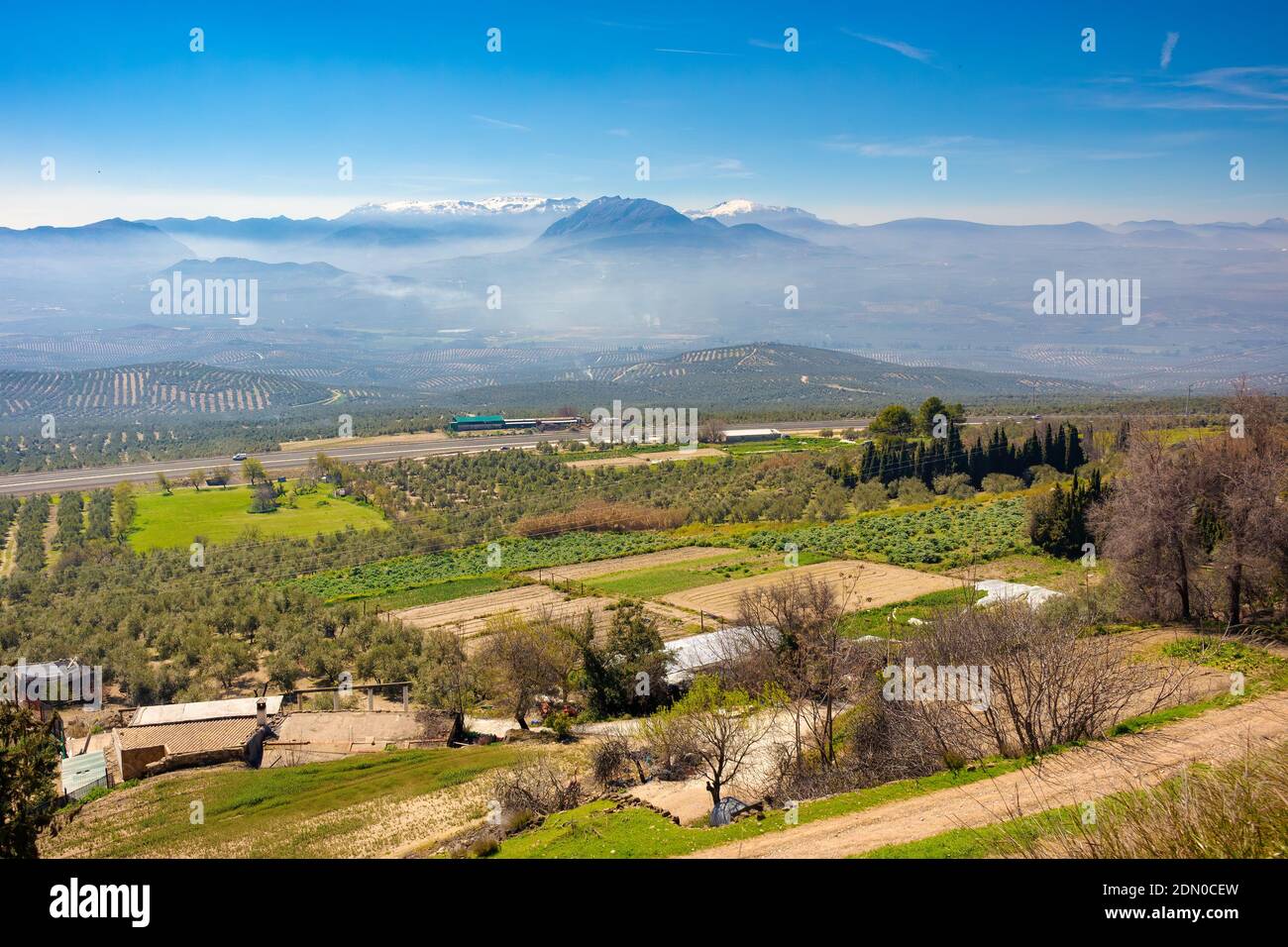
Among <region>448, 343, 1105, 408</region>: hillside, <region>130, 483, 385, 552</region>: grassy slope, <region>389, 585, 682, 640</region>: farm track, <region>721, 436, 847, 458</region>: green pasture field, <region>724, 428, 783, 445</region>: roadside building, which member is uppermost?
<region>448, 343, 1105, 408</region>: hillside

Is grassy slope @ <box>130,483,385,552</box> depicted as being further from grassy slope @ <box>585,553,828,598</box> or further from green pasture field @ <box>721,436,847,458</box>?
green pasture field @ <box>721,436,847,458</box>

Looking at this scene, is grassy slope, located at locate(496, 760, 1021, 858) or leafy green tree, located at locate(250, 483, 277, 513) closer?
grassy slope, located at locate(496, 760, 1021, 858)

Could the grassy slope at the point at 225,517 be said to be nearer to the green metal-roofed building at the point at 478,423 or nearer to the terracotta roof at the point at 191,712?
the green metal-roofed building at the point at 478,423

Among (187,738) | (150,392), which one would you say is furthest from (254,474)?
(150,392)

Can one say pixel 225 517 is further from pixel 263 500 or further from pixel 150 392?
pixel 150 392

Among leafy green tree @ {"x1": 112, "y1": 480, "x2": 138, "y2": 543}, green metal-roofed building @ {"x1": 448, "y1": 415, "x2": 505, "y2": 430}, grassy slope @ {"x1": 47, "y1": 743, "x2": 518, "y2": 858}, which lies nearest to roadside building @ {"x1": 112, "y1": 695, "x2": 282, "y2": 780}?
grassy slope @ {"x1": 47, "y1": 743, "x2": 518, "y2": 858}

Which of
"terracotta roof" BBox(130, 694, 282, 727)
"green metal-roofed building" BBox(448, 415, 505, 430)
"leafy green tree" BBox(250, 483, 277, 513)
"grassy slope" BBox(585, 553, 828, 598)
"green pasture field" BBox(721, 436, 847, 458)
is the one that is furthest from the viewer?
"green metal-roofed building" BBox(448, 415, 505, 430)
